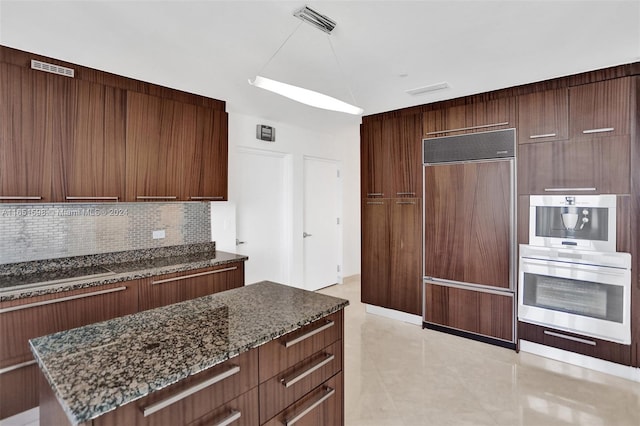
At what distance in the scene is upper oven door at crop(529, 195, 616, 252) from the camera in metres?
2.67

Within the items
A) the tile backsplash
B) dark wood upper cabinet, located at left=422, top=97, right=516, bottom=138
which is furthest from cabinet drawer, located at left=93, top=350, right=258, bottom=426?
dark wood upper cabinet, located at left=422, top=97, right=516, bottom=138

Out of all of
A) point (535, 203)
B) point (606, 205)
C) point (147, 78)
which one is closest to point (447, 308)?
point (535, 203)

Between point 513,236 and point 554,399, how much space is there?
1348 millimetres

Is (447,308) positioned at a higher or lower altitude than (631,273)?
lower

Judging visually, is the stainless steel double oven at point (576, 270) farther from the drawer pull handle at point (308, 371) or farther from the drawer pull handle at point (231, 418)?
the drawer pull handle at point (231, 418)

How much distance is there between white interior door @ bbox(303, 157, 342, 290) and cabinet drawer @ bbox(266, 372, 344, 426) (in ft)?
10.5

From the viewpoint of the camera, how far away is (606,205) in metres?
2.66

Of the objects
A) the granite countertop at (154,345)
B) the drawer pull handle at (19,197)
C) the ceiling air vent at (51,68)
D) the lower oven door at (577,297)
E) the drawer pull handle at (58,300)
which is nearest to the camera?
the granite countertop at (154,345)

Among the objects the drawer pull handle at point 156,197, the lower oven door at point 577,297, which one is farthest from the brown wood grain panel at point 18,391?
the lower oven door at point 577,297

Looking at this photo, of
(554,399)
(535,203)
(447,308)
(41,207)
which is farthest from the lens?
(447,308)

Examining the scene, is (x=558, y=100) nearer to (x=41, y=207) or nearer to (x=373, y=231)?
(x=373, y=231)

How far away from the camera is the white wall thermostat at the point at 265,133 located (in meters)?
4.11

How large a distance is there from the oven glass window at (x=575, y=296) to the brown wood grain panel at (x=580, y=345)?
0.22 meters

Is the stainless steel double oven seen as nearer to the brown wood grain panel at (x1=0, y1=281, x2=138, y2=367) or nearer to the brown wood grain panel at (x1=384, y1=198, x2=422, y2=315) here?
the brown wood grain panel at (x1=384, y1=198, x2=422, y2=315)
